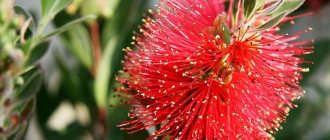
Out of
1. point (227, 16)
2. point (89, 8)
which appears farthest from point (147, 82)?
point (89, 8)

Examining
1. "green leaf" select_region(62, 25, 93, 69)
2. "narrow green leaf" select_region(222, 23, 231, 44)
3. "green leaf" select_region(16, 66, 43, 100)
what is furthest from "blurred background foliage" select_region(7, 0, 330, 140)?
"narrow green leaf" select_region(222, 23, 231, 44)

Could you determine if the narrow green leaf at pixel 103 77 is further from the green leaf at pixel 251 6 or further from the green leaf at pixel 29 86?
the green leaf at pixel 251 6

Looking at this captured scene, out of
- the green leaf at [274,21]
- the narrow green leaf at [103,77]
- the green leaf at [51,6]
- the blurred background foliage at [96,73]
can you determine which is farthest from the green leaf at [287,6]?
the narrow green leaf at [103,77]

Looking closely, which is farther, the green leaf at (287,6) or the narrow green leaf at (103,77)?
the narrow green leaf at (103,77)

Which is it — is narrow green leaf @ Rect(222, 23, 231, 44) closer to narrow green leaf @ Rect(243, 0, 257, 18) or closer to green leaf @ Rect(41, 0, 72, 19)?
narrow green leaf @ Rect(243, 0, 257, 18)

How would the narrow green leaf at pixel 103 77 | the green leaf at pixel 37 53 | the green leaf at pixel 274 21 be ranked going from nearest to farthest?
the green leaf at pixel 274 21
the green leaf at pixel 37 53
the narrow green leaf at pixel 103 77

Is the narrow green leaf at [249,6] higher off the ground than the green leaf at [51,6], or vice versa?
the green leaf at [51,6]
